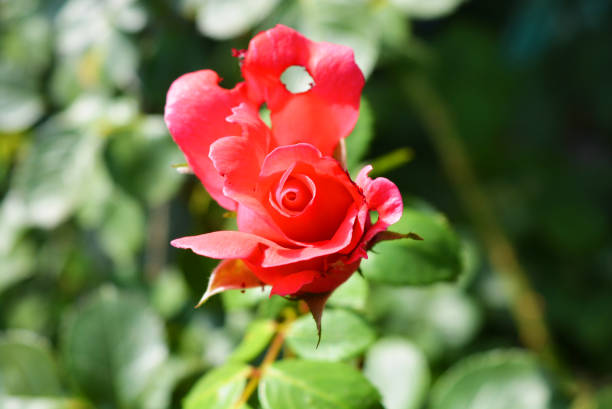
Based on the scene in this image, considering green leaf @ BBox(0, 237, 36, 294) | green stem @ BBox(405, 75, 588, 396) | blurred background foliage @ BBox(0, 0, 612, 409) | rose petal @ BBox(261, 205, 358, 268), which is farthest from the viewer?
green stem @ BBox(405, 75, 588, 396)

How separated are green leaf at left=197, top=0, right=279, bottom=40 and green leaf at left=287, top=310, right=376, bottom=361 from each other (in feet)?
1.16

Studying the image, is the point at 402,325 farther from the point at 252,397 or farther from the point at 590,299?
the point at 252,397

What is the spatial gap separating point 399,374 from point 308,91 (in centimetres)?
51

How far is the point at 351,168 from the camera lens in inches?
24.1

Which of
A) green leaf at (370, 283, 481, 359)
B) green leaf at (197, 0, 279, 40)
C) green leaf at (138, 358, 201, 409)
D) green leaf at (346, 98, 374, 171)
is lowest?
green leaf at (370, 283, 481, 359)

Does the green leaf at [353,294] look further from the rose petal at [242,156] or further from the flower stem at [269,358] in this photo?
the rose petal at [242,156]

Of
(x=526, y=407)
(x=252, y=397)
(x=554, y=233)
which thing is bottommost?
(x=554, y=233)

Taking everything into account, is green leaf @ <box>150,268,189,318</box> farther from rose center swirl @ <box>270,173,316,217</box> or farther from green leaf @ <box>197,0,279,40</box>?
rose center swirl @ <box>270,173,316,217</box>

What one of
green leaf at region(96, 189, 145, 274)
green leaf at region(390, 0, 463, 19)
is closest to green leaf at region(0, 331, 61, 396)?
green leaf at region(96, 189, 145, 274)

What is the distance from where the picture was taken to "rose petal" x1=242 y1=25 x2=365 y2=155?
1.34 feet

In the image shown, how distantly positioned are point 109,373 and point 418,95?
2.76 ft

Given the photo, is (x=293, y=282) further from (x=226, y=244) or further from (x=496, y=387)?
(x=496, y=387)

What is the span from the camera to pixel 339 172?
1.23 feet

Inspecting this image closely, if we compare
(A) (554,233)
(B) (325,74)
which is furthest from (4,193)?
(A) (554,233)
